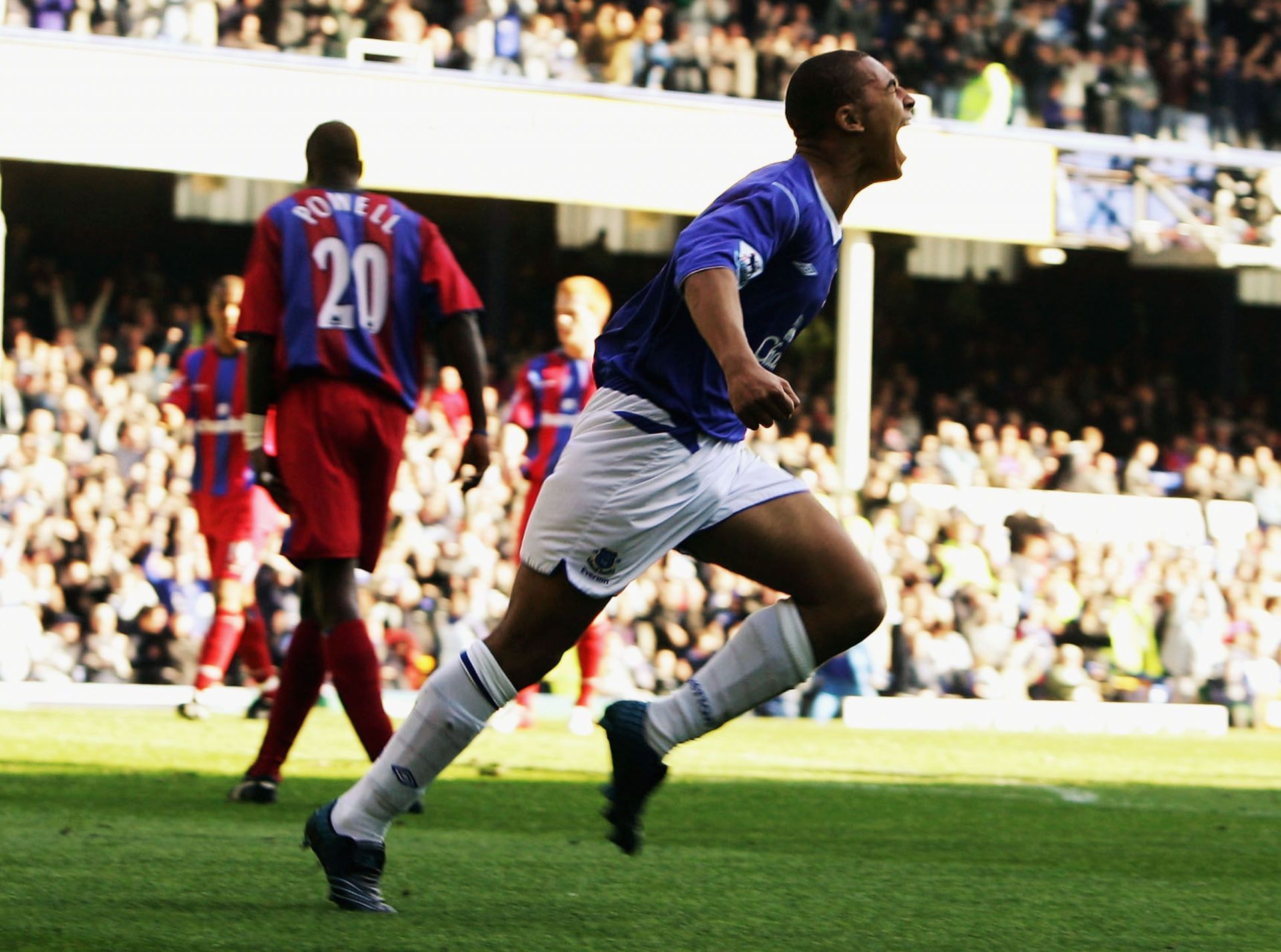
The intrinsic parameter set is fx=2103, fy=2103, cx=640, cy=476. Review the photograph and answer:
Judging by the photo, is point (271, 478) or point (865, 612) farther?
point (271, 478)

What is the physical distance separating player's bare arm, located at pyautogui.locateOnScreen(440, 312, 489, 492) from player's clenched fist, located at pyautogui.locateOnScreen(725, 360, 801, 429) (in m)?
2.61

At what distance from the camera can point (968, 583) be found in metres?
17.3

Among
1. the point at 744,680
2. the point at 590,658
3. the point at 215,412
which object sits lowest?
the point at 590,658

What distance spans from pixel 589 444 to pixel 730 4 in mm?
19144

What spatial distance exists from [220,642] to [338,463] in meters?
3.99

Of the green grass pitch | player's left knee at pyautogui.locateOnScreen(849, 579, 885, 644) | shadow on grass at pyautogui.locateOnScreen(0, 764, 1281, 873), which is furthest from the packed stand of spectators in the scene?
player's left knee at pyautogui.locateOnScreen(849, 579, 885, 644)

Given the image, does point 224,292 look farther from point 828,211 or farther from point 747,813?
point 828,211

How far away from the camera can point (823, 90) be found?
15.3ft

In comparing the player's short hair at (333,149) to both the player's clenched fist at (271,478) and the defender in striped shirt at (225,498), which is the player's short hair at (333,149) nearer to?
the player's clenched fist at (271,478)

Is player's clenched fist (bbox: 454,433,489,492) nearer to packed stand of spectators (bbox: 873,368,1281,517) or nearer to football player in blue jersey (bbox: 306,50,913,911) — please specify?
football player in blue jersey (bbox: 306,50,913,911)

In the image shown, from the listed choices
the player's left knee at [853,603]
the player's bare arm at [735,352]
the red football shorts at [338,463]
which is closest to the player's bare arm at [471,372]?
the red football shorts at [338,463]

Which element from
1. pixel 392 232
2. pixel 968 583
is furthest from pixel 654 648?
pixel 392 232

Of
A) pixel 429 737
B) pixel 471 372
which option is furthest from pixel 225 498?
pixel 429 737

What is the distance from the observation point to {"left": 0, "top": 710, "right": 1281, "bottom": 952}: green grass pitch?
4367 mm
